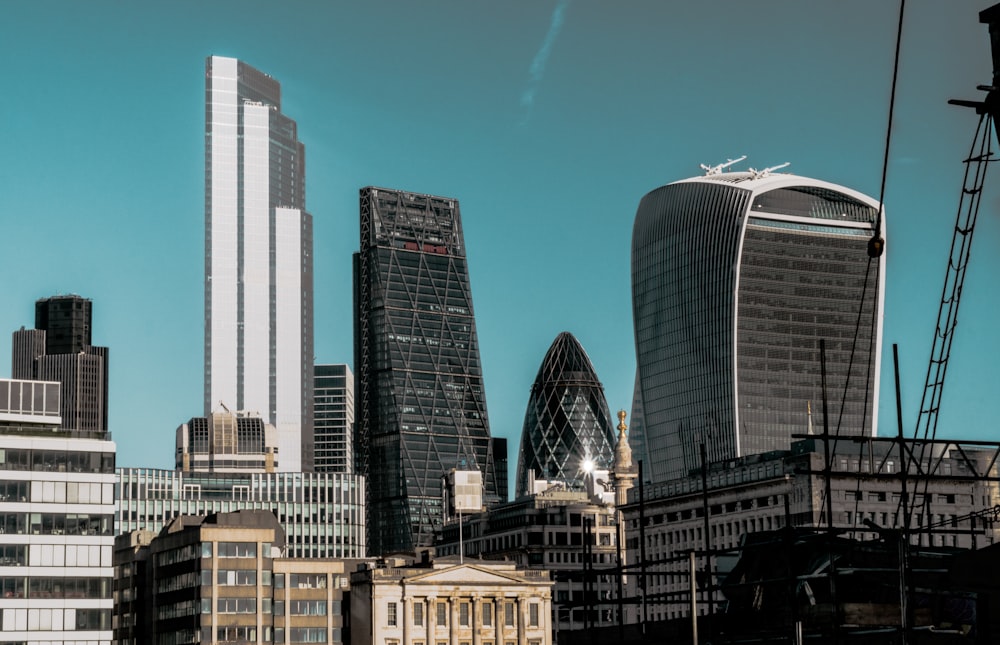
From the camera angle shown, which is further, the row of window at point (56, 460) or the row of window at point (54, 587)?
the row of window at point (56, 460)

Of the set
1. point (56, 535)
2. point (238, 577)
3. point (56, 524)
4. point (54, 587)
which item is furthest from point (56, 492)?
point (238, 577)

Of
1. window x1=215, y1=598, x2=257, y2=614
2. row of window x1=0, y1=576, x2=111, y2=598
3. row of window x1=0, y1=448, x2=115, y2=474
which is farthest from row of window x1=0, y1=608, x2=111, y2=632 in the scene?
window x1=215, y1=598, x2=257, y2=614

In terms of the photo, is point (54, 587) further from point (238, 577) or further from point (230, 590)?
point (238, 577)

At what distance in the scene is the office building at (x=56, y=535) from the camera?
145m

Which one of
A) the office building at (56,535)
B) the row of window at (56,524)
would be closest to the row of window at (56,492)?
the office building at (56,535)

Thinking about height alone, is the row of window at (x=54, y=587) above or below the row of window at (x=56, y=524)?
below

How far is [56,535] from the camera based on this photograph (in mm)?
147625

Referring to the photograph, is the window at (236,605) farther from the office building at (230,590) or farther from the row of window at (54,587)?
the row of window at (54,587)

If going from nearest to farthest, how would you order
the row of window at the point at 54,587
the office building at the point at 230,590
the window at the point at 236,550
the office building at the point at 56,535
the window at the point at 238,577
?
the row of window at the point at 54,587 < the office building at the point at 56,535 < the office building at the point at 230,590 < the window at the point at 238,577 < the window at the point at 236,550

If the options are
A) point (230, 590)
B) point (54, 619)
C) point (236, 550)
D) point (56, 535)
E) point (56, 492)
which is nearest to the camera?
point (54, 619)

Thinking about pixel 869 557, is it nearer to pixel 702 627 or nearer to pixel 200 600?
pixel 702 627

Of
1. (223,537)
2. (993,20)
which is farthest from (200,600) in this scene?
(993,20)

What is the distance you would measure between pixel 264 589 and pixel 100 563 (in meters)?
48.8

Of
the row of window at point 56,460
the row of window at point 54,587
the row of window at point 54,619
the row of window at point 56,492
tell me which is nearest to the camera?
the row of window at point 54,619
